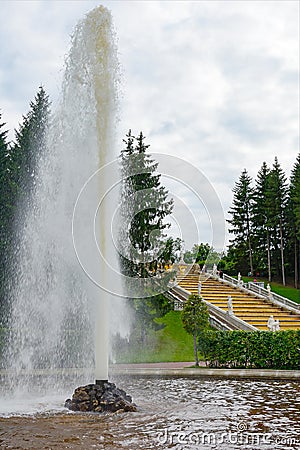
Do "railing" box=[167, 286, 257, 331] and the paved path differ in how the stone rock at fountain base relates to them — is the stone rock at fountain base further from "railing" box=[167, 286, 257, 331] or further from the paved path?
"railing" box=[167, 286, 257, 331]

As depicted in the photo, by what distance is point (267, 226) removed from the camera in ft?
166

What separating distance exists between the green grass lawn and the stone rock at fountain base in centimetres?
854

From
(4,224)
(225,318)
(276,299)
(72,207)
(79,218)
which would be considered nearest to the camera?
(79,218)

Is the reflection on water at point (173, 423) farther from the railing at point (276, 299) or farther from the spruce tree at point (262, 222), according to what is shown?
the spruce tree at point (262, 222)

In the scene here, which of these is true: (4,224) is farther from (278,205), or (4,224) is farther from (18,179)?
(278,205)

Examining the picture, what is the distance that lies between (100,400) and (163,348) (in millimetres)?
11179

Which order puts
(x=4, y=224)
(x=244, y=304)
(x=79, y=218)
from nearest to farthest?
(x=79, y=218), (x=4, y=224), (x=244, y=304)

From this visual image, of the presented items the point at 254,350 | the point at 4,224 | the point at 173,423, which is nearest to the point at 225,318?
the point at 254,350

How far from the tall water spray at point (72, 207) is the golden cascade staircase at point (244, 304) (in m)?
12.3

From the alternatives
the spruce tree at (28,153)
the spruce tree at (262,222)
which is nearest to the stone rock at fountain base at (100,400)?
the spruce tree at (28,153)

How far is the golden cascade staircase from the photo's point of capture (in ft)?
78.5

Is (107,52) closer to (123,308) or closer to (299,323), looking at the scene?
(123,308)

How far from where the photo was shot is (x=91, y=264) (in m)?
9.12

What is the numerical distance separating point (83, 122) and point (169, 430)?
5.78 metres
